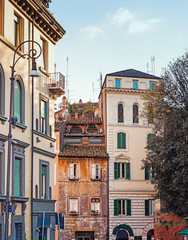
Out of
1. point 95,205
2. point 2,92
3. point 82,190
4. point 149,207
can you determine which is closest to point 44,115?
point 2,92

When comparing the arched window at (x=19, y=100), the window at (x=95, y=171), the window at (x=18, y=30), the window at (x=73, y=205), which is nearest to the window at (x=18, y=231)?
the arched window at (x=19, y=100)

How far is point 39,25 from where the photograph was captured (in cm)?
2798

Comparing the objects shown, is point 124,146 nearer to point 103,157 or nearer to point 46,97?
point 103,157

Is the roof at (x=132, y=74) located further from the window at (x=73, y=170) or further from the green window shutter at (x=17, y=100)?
the green window shutter at (x=17, y=100)

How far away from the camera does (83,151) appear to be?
50875mm

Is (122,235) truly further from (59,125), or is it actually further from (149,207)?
(59,125)

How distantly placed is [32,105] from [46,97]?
98.8 inches

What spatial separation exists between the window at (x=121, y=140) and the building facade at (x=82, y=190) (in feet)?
5.35

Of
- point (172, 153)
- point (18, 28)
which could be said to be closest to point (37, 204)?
point (18, 28)

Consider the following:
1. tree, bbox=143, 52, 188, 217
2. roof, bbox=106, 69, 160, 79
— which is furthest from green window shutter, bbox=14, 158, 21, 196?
roof, bbox=106, 69, 160, 79

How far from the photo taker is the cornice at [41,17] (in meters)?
25.6

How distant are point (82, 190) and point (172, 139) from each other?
14738 mm

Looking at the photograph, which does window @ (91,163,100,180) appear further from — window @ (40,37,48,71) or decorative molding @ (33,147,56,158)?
window @ (40,37,48,71)

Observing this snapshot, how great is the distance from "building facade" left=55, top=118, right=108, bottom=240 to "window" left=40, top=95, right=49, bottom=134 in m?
20.7
